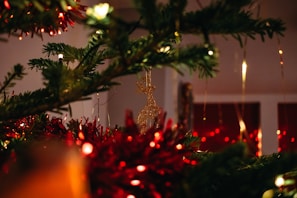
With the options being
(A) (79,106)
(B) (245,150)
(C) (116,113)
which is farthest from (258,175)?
(C) (116,113)

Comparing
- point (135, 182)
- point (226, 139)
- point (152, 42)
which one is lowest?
point (226, 139)

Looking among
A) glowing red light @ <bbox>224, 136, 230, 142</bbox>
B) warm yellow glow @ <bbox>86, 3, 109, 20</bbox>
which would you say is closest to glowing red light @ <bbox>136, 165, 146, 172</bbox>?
warm yellow glow @ <bbox>86, 3, 109, 20</bbox>

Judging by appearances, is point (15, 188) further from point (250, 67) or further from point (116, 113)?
point (250, 67)

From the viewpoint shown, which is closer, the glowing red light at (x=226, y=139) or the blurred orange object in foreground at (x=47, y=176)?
the blurred orange object in foreground at (x=47, y=176)

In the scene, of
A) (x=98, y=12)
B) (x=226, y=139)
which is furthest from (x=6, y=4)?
(x=226, y=139)

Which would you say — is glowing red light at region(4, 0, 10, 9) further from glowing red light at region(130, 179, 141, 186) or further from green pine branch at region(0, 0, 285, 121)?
glowing red light at region(130, 179, 141, 186)

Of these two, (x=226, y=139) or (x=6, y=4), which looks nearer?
(x=6, y=4)

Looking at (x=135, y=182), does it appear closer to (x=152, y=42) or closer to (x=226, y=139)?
(x=152, y=42)

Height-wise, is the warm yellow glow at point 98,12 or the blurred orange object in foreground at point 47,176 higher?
the warm yellow glow at point 98,12

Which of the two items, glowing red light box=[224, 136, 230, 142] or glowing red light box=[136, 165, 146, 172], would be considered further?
glowing red light box=[224, 136, 230, 142]

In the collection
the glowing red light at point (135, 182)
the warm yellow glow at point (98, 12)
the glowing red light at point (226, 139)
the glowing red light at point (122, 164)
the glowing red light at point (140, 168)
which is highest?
the warm yellow glow at point (98, 12)

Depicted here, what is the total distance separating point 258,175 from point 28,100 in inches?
8.8

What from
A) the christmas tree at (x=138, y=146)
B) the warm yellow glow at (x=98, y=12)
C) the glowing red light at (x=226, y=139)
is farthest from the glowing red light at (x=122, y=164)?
the glowing red light at (x=226, y=139)

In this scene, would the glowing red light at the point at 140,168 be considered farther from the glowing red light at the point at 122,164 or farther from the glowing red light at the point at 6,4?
the glowing red light at the point at 6,4
